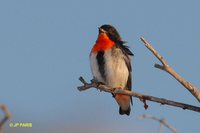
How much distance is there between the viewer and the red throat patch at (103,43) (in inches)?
299

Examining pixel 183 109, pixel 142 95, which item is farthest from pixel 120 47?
pixel 183 109

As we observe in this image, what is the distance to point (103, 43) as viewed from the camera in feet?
25.2

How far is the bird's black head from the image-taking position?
7999 millimetres

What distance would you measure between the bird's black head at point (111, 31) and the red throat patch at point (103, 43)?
0.10 metres

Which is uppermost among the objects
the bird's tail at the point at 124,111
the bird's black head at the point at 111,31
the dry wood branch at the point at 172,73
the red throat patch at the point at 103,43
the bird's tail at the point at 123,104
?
the bird's black head at the point at 111,31

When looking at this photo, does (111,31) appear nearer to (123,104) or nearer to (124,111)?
(123,104)

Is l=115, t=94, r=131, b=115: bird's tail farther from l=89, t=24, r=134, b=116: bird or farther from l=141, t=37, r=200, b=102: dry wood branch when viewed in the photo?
l=141, t=37, r=200, b=102: dry wood branch

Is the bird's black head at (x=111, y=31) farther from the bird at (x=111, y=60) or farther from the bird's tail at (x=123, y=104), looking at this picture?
the bird's tail at (x=123, y=104)

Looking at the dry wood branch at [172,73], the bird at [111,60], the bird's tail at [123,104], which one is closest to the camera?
the dry wood branch at [172,73]

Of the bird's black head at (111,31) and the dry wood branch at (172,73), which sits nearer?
the dry wood branch at (172,73)

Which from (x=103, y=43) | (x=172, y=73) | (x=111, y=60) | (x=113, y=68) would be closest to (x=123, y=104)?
(x=113, y=68)

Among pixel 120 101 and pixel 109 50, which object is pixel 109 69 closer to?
pixel 109 50

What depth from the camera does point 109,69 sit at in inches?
298

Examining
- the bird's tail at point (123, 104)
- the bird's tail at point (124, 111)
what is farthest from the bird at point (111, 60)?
the bird's tail at point (124, 111)
